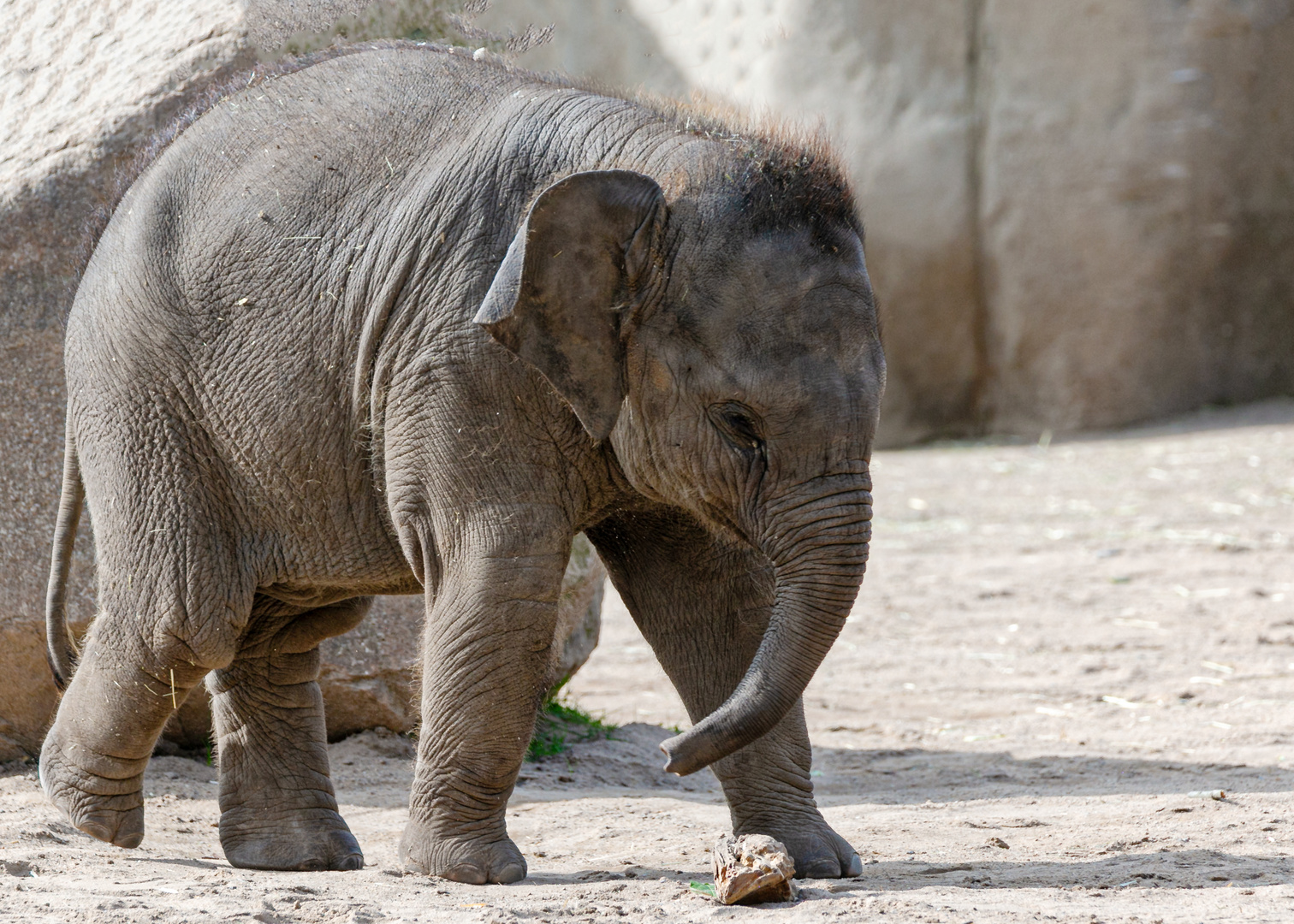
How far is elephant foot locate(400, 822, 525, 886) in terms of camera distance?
13.1ft

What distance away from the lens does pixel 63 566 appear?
495 centimetres

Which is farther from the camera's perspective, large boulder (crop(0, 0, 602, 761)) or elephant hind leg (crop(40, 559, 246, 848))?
large boulder (crop(0, 0, 602, 761))

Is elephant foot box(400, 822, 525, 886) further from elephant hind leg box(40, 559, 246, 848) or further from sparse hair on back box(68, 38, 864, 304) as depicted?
sparse hair on back box(68, 38, 864, 304)

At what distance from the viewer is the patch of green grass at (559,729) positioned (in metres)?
6.29

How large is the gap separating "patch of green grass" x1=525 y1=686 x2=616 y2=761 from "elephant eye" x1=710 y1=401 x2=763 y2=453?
2781 mm

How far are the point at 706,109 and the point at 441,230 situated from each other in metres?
0.77

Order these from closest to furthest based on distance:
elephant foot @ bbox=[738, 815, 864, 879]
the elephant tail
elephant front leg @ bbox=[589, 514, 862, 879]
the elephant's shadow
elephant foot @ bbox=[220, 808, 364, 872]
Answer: elephant foot @ bbox=[738, 815, 864, 879] < elephant front leg @ bbox=[589, 514, 862, 879] < elephant foot @ bbox=[220, 808, 364, 872] < the elephant tail < the elephant's shadow

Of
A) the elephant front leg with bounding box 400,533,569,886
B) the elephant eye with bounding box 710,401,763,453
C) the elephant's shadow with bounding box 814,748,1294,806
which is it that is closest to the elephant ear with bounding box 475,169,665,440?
the elephant eye with bounding box 710,401,763,453

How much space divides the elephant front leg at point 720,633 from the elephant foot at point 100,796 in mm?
1537

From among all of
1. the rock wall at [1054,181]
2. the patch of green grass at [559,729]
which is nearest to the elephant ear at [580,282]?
the patch of green grass at [559,729]

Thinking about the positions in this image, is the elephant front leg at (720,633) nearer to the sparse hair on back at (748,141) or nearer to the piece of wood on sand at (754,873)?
the piece of wood on sand at (754,873)

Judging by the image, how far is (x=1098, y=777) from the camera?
5.58m

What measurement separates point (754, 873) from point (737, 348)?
3.86 ft

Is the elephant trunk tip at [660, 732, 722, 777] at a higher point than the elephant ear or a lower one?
lower
